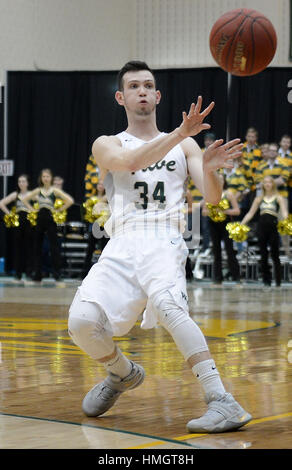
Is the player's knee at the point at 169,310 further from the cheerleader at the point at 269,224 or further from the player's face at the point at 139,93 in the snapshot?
the cheerleader at the point at 269,224

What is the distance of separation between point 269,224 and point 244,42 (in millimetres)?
7403

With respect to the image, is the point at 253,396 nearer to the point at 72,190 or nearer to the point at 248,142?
the point at 248,142

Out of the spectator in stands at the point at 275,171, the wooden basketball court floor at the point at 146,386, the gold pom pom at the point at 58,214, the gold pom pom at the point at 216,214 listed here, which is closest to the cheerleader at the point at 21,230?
the gold pom pom at the point at 58,214

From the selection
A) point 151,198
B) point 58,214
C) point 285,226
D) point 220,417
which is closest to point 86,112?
point 58,214

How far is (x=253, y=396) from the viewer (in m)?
4.56

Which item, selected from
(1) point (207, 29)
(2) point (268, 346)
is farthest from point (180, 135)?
(1) point (207, 29)

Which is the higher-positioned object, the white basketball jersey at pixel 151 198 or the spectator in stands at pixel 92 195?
the white basketball jersey at pixel 151 198

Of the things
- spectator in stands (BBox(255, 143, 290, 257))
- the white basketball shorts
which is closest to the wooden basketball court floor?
the white basketball shorts

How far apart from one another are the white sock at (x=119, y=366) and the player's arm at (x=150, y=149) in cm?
90

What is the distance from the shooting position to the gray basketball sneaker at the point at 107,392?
4.05m

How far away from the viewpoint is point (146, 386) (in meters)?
4.89

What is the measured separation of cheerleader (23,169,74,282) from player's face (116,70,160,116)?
1117cm

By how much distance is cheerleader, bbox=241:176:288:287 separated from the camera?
46.3 feet

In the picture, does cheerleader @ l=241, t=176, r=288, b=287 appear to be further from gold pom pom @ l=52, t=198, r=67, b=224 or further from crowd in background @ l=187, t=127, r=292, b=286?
gold pom pom @ l=52, t=198, r=67, b=224
